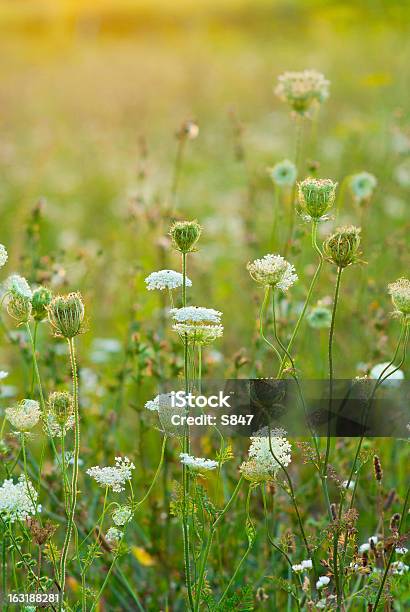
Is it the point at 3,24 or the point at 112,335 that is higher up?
the point at 3,24

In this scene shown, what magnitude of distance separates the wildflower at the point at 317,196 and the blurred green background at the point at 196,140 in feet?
2.75

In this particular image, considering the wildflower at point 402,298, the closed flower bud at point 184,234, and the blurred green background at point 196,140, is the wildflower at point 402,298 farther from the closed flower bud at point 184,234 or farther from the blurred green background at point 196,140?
the blurred green background at point 196,140

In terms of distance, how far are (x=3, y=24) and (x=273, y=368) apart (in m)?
9.76

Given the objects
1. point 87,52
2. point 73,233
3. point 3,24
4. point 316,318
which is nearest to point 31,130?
point 73,233

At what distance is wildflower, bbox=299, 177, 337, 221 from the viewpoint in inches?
54.4

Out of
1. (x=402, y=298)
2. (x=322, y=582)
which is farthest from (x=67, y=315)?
(x=322, y=582)

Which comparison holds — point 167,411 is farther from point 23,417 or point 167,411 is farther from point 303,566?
point 303,566

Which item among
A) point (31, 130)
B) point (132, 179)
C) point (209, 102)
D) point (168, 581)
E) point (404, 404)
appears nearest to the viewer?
point (404, 404)

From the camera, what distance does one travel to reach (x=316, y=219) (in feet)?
4.63

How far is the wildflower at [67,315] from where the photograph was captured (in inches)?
52.4

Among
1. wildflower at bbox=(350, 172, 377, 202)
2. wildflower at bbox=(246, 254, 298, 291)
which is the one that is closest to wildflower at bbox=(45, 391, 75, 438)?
wildflower at bbox=(246, 254, 298, 291)

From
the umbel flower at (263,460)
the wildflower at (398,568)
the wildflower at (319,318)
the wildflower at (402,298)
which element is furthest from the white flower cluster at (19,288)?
the wildflower at (319,318)

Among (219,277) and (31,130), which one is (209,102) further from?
(219,277)

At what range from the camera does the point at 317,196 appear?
138 centimetres
